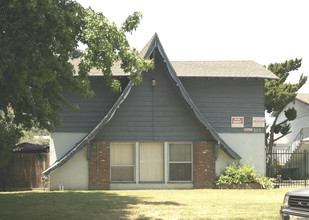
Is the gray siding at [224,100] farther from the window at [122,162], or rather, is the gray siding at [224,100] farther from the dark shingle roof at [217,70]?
the window at [122,162]

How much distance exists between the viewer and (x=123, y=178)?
18359 mm

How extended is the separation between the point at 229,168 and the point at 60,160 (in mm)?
7643

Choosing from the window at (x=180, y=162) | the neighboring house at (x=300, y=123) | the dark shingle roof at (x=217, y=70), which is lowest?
the window at (x=180, y=162)

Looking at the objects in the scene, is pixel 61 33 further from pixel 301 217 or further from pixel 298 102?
pixel 298 102

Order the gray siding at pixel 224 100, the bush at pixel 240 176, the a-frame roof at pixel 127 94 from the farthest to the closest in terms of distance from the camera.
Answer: the gray siding at pixel 224 100, the bush at pixel 240 176, the a-frame roof at pixel 127 94

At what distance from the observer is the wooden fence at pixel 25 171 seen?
19.9m

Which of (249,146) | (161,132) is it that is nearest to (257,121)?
(249,146)

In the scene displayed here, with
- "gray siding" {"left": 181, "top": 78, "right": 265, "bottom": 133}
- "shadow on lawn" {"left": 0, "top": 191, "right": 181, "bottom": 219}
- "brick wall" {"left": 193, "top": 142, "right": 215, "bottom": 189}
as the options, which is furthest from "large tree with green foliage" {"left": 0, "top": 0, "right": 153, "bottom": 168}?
"gray siding" {"left": 181, "top": 78, "right": 265, "bottom": 133}

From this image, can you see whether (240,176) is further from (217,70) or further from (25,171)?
(25,171)

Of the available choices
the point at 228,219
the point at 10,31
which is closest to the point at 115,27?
the point at 10,31

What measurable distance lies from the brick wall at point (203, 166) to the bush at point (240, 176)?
468mm

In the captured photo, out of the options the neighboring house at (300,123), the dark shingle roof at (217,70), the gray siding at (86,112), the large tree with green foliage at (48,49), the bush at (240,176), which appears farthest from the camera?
the neighboring house at (300,123)

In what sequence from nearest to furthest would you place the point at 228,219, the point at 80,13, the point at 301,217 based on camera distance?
the point at 301,217 → the point at 228,219 → the point at 80,13

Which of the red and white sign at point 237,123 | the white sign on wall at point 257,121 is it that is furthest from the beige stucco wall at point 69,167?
the white sign on wall at point 257,121
